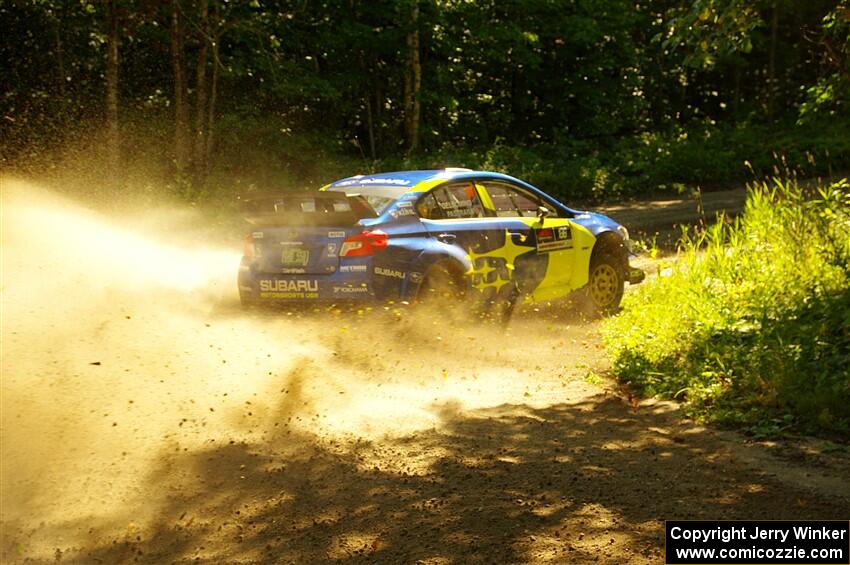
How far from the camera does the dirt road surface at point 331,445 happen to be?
5.37m

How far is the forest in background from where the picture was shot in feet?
70.7

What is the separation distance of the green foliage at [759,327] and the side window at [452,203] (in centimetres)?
190

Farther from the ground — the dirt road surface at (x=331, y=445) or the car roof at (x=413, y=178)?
the car roof at (x=413, y=178)

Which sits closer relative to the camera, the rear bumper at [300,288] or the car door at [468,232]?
the rear bumper at [300,288]

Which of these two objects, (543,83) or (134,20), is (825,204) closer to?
(134,20)

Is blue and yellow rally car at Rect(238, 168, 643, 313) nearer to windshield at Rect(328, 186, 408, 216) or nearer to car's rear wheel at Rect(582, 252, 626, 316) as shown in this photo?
windshield at Rect(328, 186, 408, 216)

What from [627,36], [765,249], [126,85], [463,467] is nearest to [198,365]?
[463,467]

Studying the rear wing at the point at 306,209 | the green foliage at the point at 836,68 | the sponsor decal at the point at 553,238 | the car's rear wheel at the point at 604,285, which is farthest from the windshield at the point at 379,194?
the green foliage at the point at 836,68

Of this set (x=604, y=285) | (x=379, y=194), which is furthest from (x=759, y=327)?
(x=379, y=194)

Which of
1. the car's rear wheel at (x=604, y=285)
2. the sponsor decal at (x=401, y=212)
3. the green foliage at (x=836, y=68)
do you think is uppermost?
the green foliage at (x=836, y=68)

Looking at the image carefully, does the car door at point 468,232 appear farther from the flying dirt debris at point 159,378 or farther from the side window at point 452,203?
the flying dirt debris at point 159,378

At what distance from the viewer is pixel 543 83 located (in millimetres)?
33031

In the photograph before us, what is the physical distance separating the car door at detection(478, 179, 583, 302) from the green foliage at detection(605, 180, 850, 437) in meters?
0.81

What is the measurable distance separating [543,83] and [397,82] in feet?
21.0
